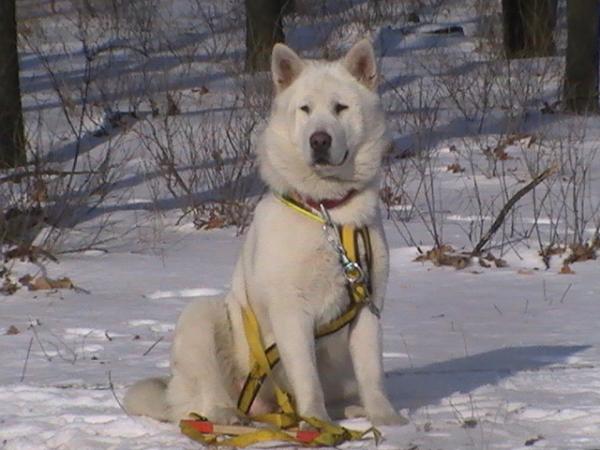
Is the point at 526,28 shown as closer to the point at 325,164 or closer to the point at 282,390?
the point at 325,164

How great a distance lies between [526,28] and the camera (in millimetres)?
16719

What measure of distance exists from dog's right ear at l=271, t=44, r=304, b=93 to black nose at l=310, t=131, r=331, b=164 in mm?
309

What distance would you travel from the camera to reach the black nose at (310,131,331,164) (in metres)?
4.61

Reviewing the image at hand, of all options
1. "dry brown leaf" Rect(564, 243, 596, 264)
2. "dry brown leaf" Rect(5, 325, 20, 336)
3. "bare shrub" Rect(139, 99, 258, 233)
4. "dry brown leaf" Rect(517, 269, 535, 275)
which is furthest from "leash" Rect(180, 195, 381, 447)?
"bare shrub" Rect(139, 99, 258, 233)

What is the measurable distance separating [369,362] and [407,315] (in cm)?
242

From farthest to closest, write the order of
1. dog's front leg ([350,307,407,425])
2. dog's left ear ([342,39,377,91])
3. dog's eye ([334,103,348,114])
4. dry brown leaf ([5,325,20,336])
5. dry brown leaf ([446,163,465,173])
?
dry brown leaf ([446,163,465,173]) → dry brown leaf ([5,325,20,336]) → dog's left ear ([342,39,377,91]) → dog's eye ([334,103,348,114]) → dog's front leg ([350,307,407,425])

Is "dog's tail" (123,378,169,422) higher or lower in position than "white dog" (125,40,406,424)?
lower

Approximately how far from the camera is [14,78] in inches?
444

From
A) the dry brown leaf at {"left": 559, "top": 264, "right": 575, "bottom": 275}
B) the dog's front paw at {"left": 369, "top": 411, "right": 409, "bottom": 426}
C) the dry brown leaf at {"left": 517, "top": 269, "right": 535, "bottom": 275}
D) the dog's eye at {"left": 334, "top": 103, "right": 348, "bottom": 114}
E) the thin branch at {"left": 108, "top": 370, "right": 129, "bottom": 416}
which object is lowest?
the dry brown leaf at {"left": 517, "top": 269, "right": 535, "bottom": 275}

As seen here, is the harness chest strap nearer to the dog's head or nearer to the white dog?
the white dog

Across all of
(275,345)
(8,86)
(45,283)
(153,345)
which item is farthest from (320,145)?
(8,86)

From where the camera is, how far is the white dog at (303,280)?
14.8 ft

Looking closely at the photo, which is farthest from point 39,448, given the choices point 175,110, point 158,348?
point 175,110

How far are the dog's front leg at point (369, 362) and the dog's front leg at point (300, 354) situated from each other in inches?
6.9
